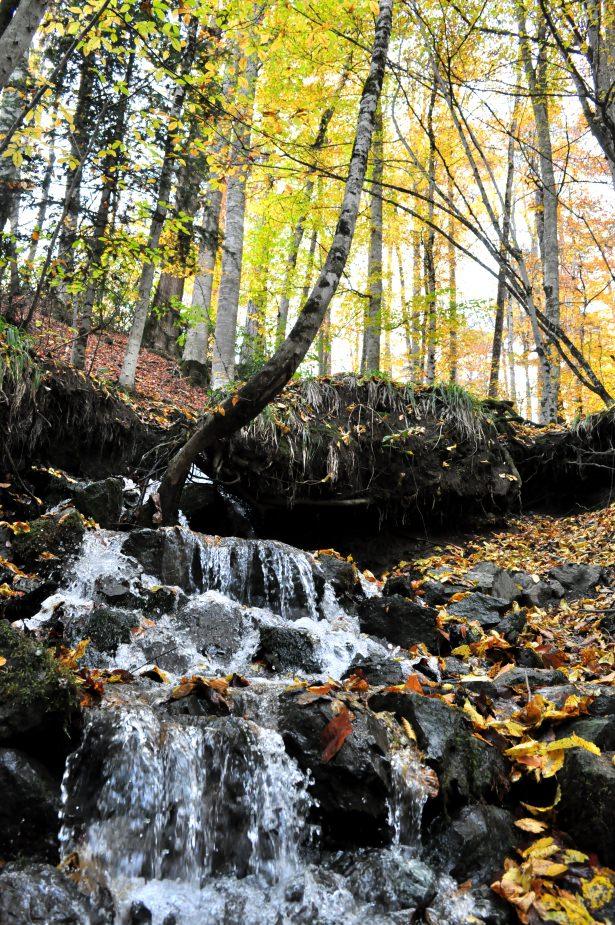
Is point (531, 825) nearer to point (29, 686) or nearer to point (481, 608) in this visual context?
point (29, 686)

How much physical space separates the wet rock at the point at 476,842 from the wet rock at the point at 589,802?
0.84 feet

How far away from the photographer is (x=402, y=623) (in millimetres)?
4938

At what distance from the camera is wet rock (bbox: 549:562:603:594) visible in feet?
18.4

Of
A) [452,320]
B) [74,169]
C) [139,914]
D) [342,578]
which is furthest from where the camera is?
[452,320]

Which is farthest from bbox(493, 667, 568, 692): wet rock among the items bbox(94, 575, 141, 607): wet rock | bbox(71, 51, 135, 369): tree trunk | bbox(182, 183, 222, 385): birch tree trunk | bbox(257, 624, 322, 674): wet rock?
bbox(182, 183, 222, 385): birch tree trunk

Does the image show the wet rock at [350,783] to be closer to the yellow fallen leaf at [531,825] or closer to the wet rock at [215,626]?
the yellow fallen leaf at [531,825]

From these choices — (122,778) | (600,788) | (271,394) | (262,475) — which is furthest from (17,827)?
(262,475)

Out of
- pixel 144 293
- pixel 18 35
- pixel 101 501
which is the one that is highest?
pixel 144 293

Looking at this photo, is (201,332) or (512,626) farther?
(201,332)

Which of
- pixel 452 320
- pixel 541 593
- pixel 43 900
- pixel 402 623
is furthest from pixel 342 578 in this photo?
pixel 452 320

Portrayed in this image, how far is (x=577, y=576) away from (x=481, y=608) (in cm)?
146

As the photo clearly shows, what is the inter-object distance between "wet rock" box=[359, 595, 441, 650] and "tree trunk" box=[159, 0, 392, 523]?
2.35m

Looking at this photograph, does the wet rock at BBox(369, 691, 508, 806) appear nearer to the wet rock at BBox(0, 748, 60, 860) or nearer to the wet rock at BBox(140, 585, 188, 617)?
the wet rock at BBox(0, 748, 60, 860)

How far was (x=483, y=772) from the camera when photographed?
2.62 meters
